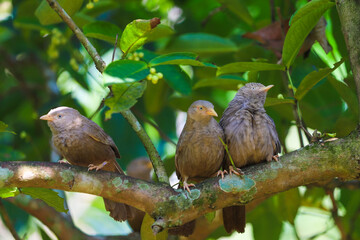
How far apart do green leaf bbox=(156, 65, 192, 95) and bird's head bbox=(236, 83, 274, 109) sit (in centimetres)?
43

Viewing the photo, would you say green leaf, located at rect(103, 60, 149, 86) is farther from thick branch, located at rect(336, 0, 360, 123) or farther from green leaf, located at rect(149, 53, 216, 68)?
thick branch, located at rect(336, 0, 360, 123)

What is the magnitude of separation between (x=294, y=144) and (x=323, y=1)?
3.46 m

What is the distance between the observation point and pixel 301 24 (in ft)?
10.5

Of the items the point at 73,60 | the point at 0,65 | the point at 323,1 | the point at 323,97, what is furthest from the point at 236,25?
the point at 0,65

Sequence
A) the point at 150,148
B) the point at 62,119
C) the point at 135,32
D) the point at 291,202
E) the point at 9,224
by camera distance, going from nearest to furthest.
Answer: the point at 135,32
the point at 150,148
the point at 62,119
the point at 9,224
the point at 291,202

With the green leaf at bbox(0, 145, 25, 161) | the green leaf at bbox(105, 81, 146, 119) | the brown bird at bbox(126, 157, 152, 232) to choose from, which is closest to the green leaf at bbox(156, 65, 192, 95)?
the green leaf at bbox(105, 81, 146, 119)

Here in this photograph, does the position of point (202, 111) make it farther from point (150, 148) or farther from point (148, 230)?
point (148, 230)

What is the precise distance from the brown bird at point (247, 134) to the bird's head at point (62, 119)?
1034mm

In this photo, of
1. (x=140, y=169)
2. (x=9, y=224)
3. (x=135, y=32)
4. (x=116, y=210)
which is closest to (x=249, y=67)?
(x=135, y=32)

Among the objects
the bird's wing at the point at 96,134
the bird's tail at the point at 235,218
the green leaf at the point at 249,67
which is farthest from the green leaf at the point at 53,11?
the bird's tail at the point at 235,218

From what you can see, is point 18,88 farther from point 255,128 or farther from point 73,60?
point 255,128

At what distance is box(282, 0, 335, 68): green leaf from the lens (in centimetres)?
312

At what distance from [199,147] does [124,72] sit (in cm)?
113

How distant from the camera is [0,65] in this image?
5.43m
